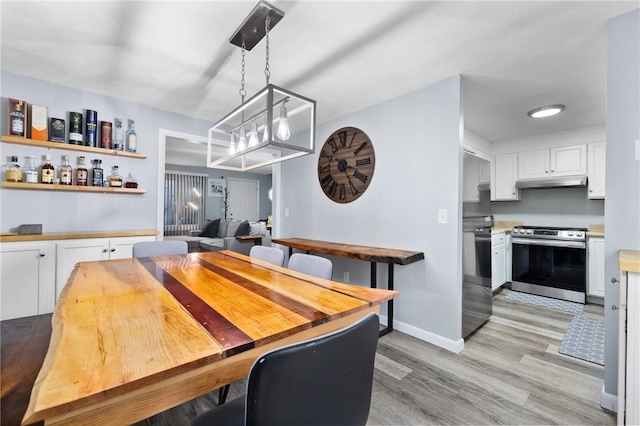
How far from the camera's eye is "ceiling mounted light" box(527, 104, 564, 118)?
2916mm

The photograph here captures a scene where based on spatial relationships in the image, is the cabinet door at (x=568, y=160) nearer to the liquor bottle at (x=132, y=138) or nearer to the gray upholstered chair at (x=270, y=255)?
the gray upholstered chair at (x=270, y=255)

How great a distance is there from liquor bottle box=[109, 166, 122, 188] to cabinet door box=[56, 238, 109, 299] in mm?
591

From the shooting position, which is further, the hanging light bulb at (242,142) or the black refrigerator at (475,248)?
the black refrigerator at (475,248)

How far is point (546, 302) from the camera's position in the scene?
351cm

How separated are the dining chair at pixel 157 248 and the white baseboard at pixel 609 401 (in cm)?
307

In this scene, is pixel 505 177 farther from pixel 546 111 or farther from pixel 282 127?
pixel 282 127

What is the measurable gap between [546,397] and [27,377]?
259 cm

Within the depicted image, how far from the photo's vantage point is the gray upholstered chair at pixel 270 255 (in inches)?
80.6

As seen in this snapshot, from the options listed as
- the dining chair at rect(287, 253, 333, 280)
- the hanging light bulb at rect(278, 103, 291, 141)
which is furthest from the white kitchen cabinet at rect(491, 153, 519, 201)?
the hanging light bulb at rect(278, 103, 291, 141)

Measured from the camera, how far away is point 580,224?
3.87m

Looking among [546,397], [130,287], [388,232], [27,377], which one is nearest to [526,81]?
[388,232]

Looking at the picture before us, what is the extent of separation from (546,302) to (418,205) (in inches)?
98.2

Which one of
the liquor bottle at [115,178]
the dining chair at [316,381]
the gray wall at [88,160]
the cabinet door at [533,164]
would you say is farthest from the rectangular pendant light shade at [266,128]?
the cabinet door at [533,164]

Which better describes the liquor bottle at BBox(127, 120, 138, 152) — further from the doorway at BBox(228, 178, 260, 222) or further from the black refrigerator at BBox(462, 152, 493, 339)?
the doorway at BBox(228, 178, 260, 222)
